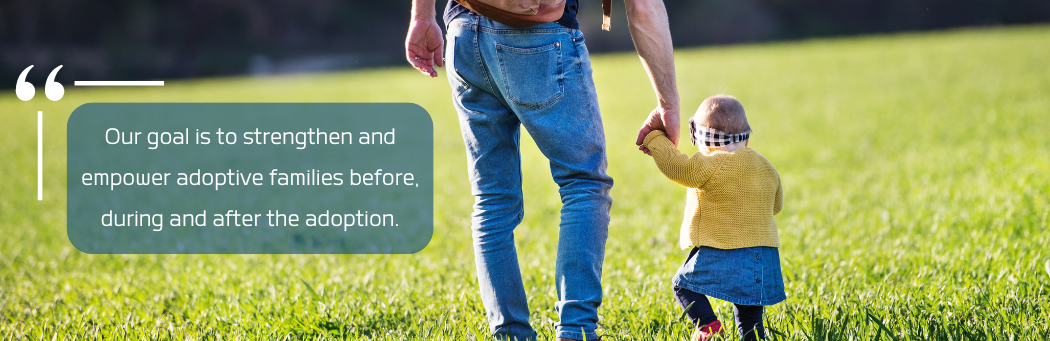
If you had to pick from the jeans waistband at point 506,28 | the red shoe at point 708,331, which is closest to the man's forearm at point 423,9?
the jeans waistband at point 506,28

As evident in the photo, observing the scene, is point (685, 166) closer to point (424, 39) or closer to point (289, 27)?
point (424, 39)

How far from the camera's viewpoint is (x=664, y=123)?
2436mm

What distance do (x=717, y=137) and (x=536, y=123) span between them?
575mm

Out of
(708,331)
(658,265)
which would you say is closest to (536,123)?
(708,331)

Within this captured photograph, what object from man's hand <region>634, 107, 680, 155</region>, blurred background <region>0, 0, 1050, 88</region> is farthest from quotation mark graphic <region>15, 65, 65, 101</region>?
blurred background <region>0, 0, 1050, 88</region>

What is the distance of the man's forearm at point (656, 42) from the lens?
2375 millimetres

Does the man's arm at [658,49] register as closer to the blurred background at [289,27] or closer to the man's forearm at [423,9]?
the man's forearm at [423,9]

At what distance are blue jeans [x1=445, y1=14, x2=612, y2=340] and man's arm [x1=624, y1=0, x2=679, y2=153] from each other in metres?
0.17

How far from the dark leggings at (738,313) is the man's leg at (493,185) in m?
0.52

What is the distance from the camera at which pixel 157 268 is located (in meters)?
5.16

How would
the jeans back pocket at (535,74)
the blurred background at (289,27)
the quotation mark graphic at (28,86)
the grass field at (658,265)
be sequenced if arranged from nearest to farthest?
the jeans back pocket at (535,74)
the grass field at (658,265)
the quotation mark graphic at (28,86)
the blurred background at (289,27)

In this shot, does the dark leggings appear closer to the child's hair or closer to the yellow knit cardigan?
the yellow knit cardigan

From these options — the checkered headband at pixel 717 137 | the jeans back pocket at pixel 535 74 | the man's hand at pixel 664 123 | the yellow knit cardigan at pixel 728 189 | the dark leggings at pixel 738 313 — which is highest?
the jeans back pocket at pixel 535 74

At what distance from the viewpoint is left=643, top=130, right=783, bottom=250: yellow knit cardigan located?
237 cm
